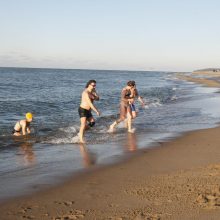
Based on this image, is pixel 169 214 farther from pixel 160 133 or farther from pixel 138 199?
pixel 160 133

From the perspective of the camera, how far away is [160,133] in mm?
10281

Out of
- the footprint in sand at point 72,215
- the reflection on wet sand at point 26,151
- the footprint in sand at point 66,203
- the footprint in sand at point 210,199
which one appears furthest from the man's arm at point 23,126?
the footprint in sand at point 210,199

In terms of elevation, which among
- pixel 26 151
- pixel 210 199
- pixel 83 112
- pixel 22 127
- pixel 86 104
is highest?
pixel 86 104

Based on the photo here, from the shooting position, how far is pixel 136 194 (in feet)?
15.7

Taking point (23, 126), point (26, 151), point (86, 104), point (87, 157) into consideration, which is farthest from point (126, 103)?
point (87, 157)

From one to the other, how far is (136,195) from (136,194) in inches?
1.5

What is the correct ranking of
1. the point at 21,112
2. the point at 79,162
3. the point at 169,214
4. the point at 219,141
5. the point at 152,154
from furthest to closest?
the point at 21,112, the point at 219,141, the point at 152,154, the point at 79,162, the point at 169,214

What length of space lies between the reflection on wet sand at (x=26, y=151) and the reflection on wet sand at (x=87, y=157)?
97 cm

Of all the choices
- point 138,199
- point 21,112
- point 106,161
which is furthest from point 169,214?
point 21,112

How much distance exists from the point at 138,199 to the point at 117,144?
411 cm

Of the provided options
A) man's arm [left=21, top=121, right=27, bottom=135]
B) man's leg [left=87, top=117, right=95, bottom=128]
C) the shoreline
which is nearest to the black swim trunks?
man's leg [left=87, top=117, right=95, bottom=128]

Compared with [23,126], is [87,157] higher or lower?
lower

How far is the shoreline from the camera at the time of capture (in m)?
4.17

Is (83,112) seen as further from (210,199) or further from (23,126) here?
(210,199)
